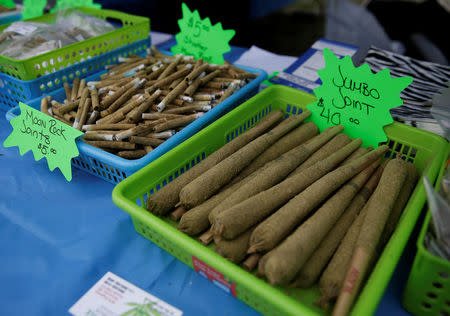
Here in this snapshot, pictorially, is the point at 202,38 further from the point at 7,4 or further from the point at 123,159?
the point at 7,4

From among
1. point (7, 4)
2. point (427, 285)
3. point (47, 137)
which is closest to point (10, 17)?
point (7, 4)

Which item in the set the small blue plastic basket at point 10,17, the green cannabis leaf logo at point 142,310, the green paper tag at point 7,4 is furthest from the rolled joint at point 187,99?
the green paper tag at point 7,4

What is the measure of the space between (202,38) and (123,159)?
2.26 ft

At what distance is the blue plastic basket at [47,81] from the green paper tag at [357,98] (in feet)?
2.97

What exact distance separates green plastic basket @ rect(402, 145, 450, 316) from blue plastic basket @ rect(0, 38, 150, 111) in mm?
1232

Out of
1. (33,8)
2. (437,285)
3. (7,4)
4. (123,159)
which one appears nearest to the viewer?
(437,285)

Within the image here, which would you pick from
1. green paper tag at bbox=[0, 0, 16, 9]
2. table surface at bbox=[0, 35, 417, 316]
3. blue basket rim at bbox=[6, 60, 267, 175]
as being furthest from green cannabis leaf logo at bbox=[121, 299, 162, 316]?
green paper tag at bbox=[0, 0, 16, 9]

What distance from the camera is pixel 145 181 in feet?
2.48

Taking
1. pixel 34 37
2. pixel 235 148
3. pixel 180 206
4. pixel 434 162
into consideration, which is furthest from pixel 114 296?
pixel 34 37

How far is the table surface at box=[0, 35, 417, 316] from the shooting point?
2.06ft

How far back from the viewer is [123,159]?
0.80 metres

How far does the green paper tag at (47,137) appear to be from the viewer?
0.84 m

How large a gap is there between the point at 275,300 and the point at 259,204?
7.7 inches

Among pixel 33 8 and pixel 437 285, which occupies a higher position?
pixel 33 8
